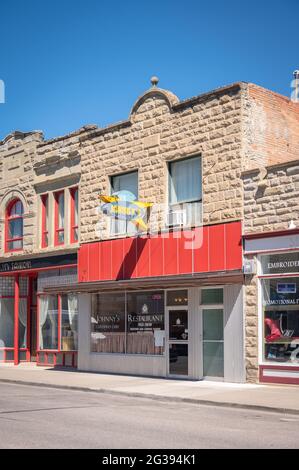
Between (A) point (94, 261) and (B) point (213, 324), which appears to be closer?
(B) point (213, 324)

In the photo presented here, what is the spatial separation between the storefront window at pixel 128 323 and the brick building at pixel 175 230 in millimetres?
35

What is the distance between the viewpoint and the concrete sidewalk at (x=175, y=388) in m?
14.7

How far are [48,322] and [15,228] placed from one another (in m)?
4.33

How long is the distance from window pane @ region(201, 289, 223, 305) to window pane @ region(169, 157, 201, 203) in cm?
275

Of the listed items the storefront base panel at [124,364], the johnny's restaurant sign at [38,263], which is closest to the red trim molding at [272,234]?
the storefront base panel at [124,364]

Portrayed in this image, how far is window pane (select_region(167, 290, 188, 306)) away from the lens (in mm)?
20547

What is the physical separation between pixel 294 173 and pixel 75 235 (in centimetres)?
968

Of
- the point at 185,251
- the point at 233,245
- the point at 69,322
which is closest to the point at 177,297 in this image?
the point at 185,251

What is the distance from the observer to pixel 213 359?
1955 cm

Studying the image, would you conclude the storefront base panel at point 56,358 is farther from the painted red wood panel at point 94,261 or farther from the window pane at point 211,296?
the window pane at point 211,296

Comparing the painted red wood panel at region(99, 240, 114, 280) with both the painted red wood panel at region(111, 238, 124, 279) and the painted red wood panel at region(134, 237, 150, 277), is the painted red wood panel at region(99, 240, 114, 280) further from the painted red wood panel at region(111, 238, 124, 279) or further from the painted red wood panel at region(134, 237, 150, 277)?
the painted red wood panel at region(134, 237, 150, 277)

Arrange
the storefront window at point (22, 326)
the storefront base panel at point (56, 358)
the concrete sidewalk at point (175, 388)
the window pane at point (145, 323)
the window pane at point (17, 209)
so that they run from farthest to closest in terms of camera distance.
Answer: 1. the storefront window at point (22, 326)
2. the window pane at point (17, 209)
3. the storefront base panel at point (56, 358)
4. the window pane at point (145, 323)
5. the concrete sidewalk at point (175, 388)

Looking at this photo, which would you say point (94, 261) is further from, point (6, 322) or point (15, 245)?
point (6, 322)

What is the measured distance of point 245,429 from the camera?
1126 cm
